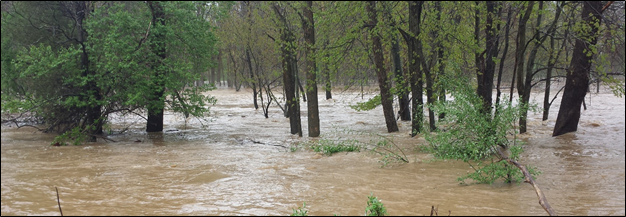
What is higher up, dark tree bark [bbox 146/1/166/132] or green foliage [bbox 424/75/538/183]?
dark tree bark [bbox 146/1/166/132]

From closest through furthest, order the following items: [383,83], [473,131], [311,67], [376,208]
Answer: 1. [376,208]
2. [473,131]
3. [311,67]
4. [383,83]

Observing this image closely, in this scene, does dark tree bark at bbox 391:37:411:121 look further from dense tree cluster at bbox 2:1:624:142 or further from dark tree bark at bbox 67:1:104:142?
dark tree bark at bbox 67:1:104:142

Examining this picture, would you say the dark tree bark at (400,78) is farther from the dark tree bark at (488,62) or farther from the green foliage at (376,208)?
the green foliage at (376,208)

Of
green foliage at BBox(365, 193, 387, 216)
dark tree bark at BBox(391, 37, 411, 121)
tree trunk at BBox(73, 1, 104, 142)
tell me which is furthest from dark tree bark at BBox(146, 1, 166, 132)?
green foliage at BBox(365, 193, 387, 216)

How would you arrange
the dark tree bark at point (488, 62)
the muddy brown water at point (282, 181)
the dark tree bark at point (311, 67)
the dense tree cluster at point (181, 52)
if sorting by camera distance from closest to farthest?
the muddy brown water at point (282, 181) → the dark tree bark at point (488, 62) → the dense tree cluster at point (181, 52) → the dark tree bark at point (311, 67)

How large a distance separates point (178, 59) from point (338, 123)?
8.75 metres

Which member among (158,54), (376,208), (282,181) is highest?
(158,54)

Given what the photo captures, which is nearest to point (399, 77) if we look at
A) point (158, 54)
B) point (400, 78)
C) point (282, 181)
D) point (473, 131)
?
point (400, 78)

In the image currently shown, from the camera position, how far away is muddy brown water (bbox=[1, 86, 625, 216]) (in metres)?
5.55

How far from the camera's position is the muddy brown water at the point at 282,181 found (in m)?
5.55

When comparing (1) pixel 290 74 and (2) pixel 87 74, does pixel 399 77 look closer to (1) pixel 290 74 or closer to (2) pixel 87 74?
(1) pixel 290 74

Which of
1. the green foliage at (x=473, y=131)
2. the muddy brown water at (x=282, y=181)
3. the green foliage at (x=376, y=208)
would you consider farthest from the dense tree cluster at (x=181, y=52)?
the green foliage at (x=376, y=208)

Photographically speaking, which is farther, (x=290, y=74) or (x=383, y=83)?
(x=290, y=74)

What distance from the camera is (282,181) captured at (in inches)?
300
